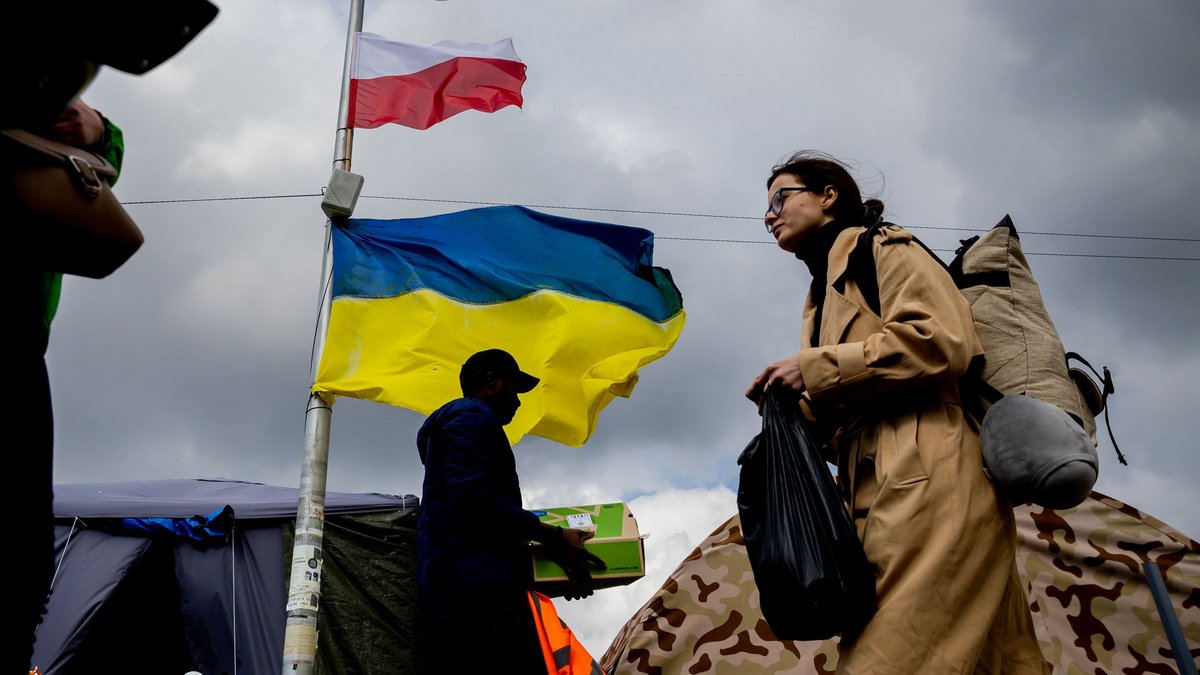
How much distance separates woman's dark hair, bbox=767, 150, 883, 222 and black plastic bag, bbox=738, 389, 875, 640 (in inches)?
35.8

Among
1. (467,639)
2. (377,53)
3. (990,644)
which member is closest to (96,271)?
(990,644)

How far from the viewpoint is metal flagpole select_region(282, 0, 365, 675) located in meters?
4.66

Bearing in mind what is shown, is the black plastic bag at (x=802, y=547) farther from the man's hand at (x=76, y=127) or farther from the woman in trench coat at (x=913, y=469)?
the man's hand at (x=76, y=127)

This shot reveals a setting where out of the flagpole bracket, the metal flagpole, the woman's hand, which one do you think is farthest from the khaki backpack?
the flagpole bracket

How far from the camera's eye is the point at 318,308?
596 centimetres

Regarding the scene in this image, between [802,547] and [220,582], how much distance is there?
482cm

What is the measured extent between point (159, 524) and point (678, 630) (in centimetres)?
332

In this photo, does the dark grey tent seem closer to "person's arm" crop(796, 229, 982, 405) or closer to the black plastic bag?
the black plastic bag

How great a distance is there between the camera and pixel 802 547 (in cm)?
215

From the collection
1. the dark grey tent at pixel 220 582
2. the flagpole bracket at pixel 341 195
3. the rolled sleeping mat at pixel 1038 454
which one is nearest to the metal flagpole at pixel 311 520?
the flagpole bracket at pixel 341 195

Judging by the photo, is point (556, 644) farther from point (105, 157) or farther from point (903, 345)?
point (105, 157)

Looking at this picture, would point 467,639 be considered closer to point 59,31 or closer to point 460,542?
point 460,542

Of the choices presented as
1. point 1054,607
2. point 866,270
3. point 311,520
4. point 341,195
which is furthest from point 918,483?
point 341,195

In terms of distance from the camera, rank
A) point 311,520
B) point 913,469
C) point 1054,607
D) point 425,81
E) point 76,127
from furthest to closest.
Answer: point 425,81, point 311,520, point 1054,607, point 913,469, point 76,127
